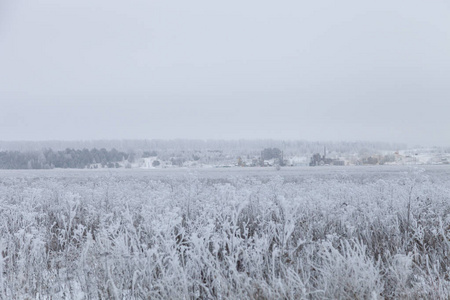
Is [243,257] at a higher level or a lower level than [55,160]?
higher

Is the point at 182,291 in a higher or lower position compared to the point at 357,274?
lower

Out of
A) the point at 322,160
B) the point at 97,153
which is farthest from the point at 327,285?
the point at 97,153

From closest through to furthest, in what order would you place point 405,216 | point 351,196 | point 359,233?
point 359,233, point 405,216, point 351,196

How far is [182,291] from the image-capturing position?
15.2ft

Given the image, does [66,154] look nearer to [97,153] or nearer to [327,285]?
[97,153]

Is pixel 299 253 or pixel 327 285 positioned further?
pixel 299 253

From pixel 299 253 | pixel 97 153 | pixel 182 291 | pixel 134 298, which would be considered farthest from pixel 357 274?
pixel 97 153

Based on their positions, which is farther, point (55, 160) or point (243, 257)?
point (55, 160)

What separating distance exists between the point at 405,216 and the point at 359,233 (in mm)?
1475

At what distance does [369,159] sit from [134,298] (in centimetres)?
5805

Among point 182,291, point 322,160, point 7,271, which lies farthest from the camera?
point 322,160

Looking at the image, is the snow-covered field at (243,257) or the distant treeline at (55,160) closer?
the snow-covered field at (243,257)

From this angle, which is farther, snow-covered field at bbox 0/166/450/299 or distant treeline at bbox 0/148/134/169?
distant treeline at bbox 0/148/134/169

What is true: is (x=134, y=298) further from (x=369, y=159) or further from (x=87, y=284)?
(x=369, y=159)
